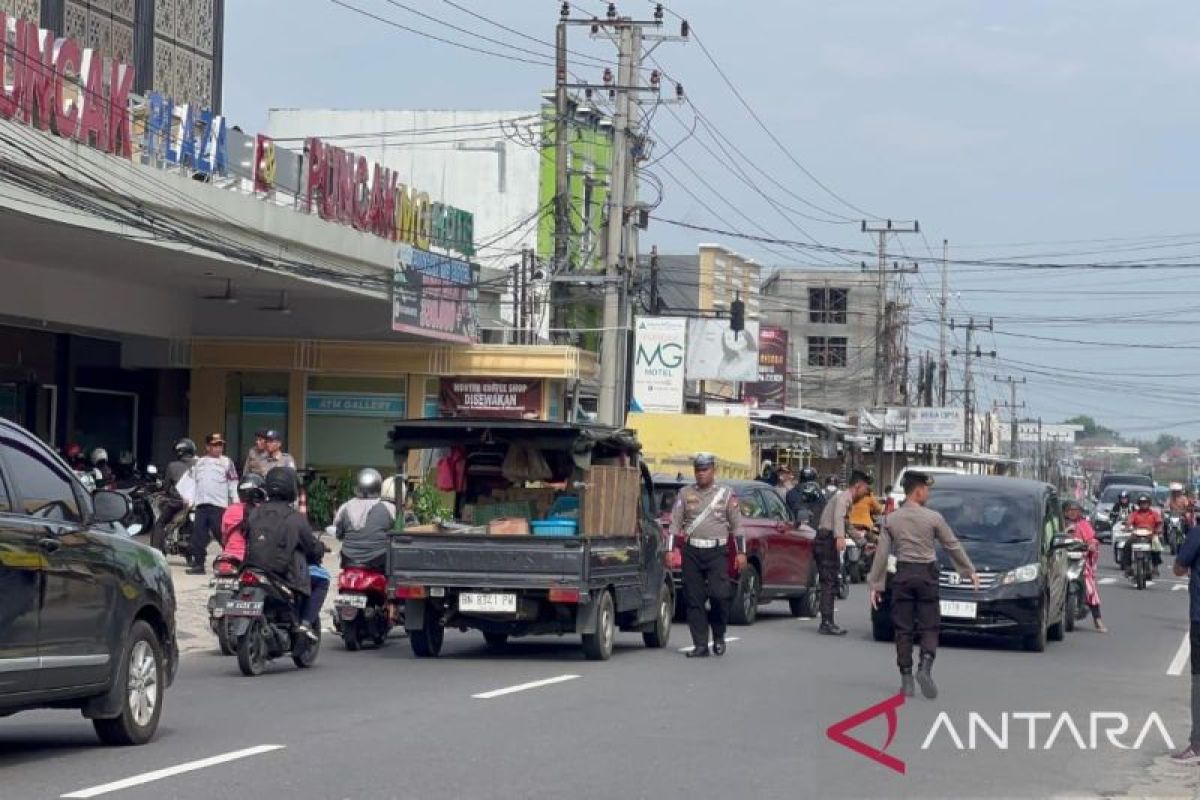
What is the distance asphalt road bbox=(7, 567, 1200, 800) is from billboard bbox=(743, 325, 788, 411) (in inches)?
2185

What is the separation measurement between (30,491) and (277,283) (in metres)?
23.1

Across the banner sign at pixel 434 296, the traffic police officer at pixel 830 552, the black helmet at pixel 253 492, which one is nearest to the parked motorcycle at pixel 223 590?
the black helmet at pixel 253 492

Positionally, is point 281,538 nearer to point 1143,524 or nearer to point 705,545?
point 705,545

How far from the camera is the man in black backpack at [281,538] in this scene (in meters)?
15.8

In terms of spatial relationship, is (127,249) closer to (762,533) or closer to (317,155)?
(317,155)

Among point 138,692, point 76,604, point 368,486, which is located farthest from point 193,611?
point 76,604

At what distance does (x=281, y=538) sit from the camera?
15.9 meters

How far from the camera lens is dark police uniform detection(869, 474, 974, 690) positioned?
1538 centimetres

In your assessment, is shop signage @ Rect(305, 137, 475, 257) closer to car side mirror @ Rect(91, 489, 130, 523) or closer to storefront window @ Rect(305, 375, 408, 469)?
storefront window @ Rect(305, 375, 408, 469)

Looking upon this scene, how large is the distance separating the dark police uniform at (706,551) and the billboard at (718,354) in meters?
34.9

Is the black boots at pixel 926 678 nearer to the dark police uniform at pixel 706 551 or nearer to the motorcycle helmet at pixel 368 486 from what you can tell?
the dark police uniform at pixel 706 551

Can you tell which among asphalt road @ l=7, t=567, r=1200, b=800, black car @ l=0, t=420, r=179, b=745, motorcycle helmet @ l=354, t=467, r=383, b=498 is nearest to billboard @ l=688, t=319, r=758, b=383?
asphalt road @ l=7, t=567, r=1200, b=800

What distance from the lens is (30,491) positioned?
34.2 ft

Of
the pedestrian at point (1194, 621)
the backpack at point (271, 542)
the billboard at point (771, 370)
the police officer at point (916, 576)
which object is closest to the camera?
the pedestrian at point (1194, 621)
